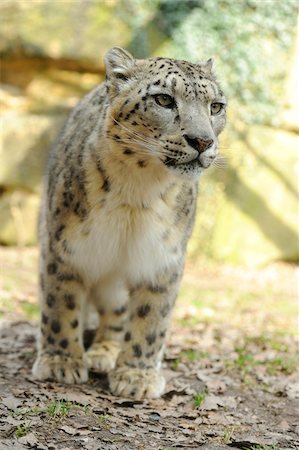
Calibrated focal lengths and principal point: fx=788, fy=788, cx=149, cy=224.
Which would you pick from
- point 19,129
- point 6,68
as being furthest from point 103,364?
point 6,68

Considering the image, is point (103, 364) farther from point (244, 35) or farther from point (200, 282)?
point (244, 35)

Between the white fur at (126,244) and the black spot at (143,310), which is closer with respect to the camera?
the white fur at (126,244)

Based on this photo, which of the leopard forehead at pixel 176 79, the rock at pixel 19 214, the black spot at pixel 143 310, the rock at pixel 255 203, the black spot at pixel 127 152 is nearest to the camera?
the leopard forehead at pixel 176 79

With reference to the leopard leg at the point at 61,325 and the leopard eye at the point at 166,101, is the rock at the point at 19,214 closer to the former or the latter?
the leopard leg at the point at 61,325

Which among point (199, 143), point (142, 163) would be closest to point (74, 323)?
point (142, 163)

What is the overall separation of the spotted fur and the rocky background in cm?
784

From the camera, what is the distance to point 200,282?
13.1 m

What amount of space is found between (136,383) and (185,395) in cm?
46

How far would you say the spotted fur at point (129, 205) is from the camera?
17.5 ft

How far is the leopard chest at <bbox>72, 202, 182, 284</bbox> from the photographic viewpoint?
19.3 ft

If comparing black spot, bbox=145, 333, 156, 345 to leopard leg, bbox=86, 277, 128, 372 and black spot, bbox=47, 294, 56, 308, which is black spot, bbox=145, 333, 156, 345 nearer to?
leopard leg, bbox=86, 277, 128, 372

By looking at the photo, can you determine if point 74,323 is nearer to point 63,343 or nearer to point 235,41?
point 63,343

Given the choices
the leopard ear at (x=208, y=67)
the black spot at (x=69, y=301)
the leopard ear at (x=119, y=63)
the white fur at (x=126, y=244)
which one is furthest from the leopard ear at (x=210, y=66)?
the black spot at (x=69, y=301)

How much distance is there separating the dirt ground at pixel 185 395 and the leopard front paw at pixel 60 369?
89 millimetres
